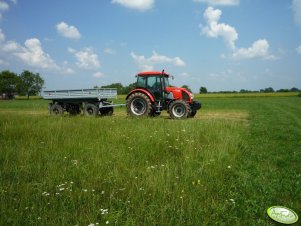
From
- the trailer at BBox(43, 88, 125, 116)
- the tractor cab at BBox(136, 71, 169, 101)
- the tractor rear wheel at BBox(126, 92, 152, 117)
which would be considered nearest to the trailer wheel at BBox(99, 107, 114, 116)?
the trailer at BBox(43, 88, 125, 116)

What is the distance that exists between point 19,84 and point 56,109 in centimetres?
8073

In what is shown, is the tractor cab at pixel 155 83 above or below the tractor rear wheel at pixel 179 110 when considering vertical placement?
above

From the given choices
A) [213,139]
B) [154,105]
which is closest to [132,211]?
[213,139]

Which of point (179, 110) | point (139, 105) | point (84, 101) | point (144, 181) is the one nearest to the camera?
point (144, 181)

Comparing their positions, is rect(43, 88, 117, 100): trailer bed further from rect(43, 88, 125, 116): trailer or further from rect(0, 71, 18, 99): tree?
rect(0, 71, 18, 99): tree

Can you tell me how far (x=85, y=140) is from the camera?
6871 millimetres

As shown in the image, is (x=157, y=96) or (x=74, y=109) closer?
(x=157, y=96)

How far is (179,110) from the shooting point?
13516 mm

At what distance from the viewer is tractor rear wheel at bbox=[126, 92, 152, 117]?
13.7 metres

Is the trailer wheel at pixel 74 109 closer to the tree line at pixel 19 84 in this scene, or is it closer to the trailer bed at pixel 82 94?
the trailer bed at pixel 82 94

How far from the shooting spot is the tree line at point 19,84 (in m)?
86.0

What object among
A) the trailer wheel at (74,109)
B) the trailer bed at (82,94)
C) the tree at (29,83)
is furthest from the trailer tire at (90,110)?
the tree at (29,83)

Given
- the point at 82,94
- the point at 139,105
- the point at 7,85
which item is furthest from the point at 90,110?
the point at 7,85

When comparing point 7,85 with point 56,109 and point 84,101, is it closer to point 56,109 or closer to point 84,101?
point 56,109
